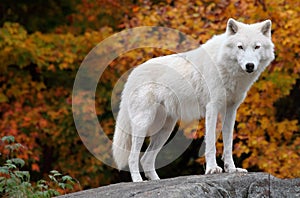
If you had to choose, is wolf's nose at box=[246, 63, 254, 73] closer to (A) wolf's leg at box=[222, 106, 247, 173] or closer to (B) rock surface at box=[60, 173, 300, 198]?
(A) wolf's leg at box=[222, 106, 247, 173]

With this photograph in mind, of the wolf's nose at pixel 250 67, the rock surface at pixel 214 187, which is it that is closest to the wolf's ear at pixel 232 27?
the wolf's nose at pixel 250 67

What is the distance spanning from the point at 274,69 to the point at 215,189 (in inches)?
164

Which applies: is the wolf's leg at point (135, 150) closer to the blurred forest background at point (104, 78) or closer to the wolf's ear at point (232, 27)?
the wolf's ear at point (232, 27)

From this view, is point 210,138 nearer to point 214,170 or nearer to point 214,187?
point 214,170

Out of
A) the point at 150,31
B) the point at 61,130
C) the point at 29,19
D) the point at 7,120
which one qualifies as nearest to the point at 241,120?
the point at 150,31

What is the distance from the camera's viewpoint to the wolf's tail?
5180 millimetres

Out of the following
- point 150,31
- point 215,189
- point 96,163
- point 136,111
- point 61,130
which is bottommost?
point 96,163

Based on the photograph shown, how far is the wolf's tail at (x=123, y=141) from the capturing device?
5.18 meters

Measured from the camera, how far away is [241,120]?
7.80 meters

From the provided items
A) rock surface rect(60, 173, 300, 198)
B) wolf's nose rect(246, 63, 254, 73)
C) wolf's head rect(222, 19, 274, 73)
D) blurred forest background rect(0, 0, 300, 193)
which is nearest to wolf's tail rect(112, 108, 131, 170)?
rock surface rect(60, 173, 300, 198)

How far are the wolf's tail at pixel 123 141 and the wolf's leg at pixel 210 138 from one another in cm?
89

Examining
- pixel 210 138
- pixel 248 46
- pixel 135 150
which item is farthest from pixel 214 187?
pixel 135 150

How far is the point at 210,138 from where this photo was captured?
462 cm

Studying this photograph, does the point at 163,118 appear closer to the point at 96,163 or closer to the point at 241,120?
the point at 241,120
